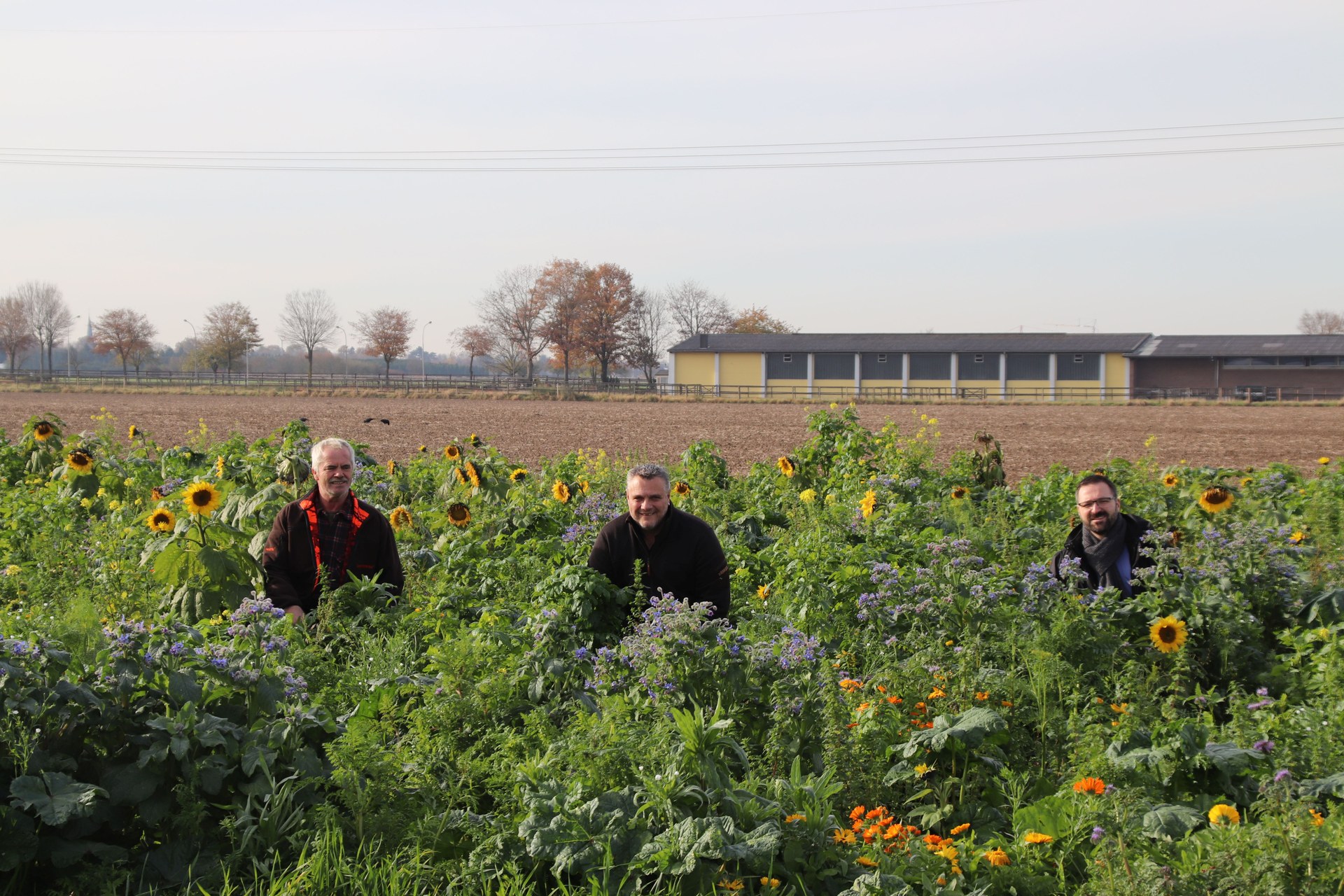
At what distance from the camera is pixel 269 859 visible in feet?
10.4

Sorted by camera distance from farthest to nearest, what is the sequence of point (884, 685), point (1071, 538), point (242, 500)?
point (242, 500)
point (1071, 538)
point (884, 685)

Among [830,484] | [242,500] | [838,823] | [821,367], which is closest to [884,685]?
[838,823]

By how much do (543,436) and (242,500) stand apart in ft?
66.9

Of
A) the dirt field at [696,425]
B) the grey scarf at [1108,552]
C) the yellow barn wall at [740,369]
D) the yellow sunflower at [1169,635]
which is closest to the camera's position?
the yellow sunflower at [1169,635]

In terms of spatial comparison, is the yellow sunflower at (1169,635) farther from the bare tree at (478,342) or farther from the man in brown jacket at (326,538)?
the bare tree at (478,342)

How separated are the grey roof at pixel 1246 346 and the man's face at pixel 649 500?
6197cm

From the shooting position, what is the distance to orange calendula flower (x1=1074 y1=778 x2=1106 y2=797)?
319cm

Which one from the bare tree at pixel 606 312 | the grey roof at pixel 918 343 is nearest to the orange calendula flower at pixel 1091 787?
the grey roof at pixel 918 343

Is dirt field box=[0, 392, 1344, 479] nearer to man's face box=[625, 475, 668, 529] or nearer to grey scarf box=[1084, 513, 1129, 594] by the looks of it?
grey scarf box=[1084, 513, 1129, 594]

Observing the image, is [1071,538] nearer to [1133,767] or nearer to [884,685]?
[884,685]

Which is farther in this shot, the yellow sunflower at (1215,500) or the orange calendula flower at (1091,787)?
the yellow sunflower at (1215,500)

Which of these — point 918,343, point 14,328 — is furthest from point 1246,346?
point 14,328

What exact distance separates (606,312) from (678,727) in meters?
86.2

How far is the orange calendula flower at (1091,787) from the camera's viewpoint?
319 centimetres
